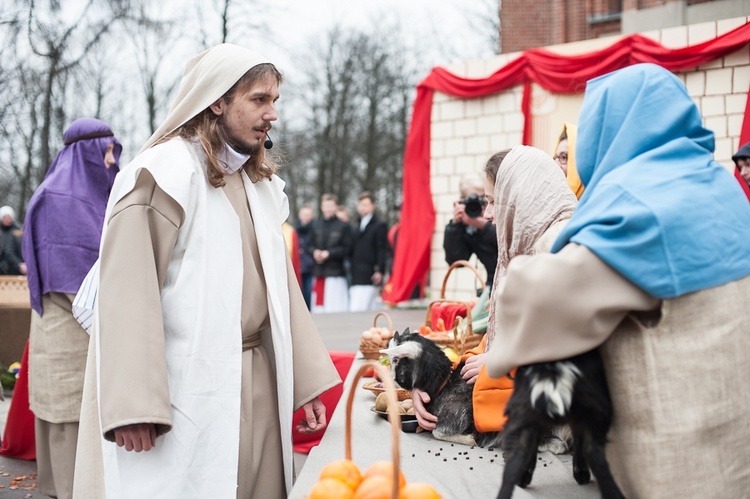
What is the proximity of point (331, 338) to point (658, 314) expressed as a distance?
5.76 m

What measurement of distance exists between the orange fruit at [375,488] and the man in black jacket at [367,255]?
884cm

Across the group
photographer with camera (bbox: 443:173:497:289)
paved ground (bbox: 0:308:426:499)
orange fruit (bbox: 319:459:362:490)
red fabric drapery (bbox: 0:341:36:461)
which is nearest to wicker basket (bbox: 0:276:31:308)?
paved ground (bbox: 0:308:426:499)

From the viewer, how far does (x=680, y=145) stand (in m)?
1.60

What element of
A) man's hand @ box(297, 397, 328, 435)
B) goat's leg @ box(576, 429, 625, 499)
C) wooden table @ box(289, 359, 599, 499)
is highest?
goat's leg @ box(576, 429, 625, 499)

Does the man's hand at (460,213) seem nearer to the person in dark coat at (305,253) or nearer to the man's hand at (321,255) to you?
the man's hand at (321,255)

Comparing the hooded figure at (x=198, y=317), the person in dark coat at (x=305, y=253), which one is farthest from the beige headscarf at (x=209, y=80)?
the person in dark coat at (x=305, y=253)

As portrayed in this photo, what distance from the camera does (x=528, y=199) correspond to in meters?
2.24

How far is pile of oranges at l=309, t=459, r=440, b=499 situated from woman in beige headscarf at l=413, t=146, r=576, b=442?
29.0 inches

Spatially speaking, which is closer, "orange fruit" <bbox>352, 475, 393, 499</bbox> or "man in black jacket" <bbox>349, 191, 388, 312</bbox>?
"orange fruit" <bbox>352, 475, 393, 499</bbox>

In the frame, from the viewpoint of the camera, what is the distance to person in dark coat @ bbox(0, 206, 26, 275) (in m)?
9.84

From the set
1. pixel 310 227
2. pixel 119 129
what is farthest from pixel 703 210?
pixel 119 129

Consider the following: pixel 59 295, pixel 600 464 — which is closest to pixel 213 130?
pixel 600 464

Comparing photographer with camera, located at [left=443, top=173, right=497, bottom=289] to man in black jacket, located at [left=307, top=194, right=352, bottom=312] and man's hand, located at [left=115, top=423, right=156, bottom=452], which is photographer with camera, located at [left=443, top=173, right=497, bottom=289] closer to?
man's hand, located at [left=115, top=423, right=156, bottom=452]

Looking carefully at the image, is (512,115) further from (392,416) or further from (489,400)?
(392,416)
